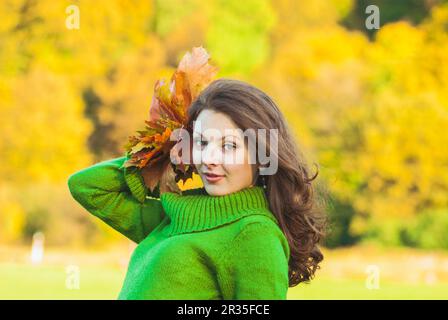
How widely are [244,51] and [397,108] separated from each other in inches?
322

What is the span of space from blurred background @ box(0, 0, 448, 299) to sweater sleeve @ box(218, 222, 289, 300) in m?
15.7

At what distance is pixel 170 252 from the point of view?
6.79ft

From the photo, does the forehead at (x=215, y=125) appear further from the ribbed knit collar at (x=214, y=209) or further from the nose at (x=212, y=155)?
the ribbed knit collar at (x=214, y=209)

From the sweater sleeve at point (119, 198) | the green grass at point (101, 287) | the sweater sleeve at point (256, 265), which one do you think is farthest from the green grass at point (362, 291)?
the sweater sleeve at point (256, 265)

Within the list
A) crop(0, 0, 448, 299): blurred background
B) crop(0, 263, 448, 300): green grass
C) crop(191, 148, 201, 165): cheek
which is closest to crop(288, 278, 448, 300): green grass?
crop(0, 263, 448, 300): green grass

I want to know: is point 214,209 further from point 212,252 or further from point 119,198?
point 119,198

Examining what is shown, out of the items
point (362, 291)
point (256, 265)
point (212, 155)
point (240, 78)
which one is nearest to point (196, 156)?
point (212, 155)

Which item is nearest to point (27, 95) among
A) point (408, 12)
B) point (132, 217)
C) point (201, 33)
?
point (201, 33)

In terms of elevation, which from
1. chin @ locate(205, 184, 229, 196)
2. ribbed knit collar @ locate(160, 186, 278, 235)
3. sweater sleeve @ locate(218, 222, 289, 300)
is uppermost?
chin @ locate(205, 184, 229, 196)

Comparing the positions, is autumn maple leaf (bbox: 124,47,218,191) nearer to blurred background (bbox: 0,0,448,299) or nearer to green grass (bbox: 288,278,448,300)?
green grass (bbox: 288,278,448,300)

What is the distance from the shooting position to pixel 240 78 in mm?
26922

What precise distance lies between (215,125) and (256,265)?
34cm

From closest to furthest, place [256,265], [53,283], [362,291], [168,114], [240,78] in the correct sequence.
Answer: [256,265] < [168,114] < [53,283] < [362,291] < [240,78]

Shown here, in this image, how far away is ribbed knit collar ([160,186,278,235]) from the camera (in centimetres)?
209
